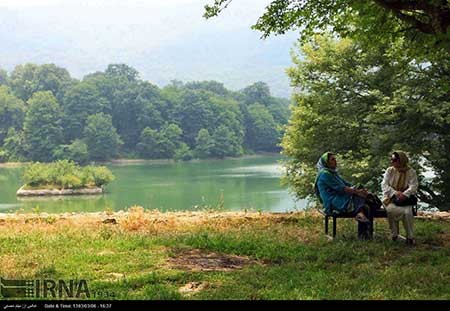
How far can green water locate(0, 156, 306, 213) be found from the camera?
159ft

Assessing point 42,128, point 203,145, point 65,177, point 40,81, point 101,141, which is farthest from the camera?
point 40,81

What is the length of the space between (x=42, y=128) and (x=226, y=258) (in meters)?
112

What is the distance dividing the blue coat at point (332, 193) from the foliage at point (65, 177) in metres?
61.9

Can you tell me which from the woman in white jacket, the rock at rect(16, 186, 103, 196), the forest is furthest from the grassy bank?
the forest

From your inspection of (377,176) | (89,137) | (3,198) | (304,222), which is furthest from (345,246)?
(89,137)

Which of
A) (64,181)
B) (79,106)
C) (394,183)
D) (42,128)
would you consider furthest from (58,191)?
(394,183)

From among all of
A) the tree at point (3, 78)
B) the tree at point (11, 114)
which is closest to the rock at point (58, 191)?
the tree at point (11, 114)

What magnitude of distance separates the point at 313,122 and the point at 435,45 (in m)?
13.6

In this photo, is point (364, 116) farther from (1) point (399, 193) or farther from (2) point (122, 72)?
(2) point (122, 72)

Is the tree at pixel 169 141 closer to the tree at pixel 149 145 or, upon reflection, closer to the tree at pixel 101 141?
the tree at pixel 149 145

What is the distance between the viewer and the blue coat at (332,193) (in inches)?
324

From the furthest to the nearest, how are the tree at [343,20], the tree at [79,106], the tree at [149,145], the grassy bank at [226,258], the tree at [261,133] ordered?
1. the tree at [261,133]
2. the tree at [79,106]
3. the tree at [149,145]
4. the tree at [343,20]
5. the grassy bank at [226,258]

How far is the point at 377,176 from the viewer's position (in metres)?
19.2

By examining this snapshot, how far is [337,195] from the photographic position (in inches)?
327
